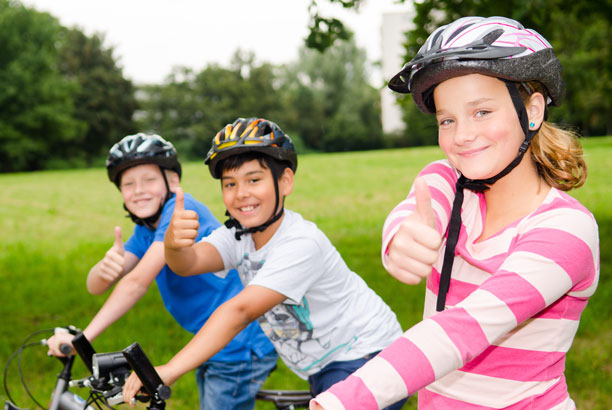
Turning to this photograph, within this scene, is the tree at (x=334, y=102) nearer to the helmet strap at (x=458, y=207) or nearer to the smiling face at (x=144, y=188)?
the smiling face at (x=144, y=188)

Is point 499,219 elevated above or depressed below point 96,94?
below

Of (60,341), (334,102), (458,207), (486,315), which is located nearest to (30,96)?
(334,102)

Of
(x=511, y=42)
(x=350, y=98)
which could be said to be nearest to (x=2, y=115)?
(x=350, y=98)

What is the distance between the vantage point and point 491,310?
1.40 m

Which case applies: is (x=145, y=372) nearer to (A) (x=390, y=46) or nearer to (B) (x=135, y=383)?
(B) (x=135, y=383)

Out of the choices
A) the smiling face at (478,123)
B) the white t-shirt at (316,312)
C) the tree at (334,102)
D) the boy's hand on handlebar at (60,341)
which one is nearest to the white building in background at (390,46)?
the tree at (334,102)

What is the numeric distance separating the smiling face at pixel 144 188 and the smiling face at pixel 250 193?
2.87ft

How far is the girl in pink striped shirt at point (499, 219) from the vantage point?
1.48 m

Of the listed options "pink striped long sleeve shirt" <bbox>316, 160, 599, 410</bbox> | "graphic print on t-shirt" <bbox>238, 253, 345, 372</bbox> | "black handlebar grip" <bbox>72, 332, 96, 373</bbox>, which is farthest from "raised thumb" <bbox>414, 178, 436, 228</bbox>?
"black handlebar grip" <bbox>72, 332, 96, 373</bbox>

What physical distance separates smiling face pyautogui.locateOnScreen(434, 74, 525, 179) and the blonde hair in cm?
15

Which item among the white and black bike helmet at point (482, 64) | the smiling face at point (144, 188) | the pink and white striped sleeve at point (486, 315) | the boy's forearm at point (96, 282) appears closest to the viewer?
the pink and white striped sleeve at point (486, 315)

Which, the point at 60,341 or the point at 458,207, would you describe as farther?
the point at 60,341

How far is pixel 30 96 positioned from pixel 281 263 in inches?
2200

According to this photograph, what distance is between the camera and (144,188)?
12.3 ft
